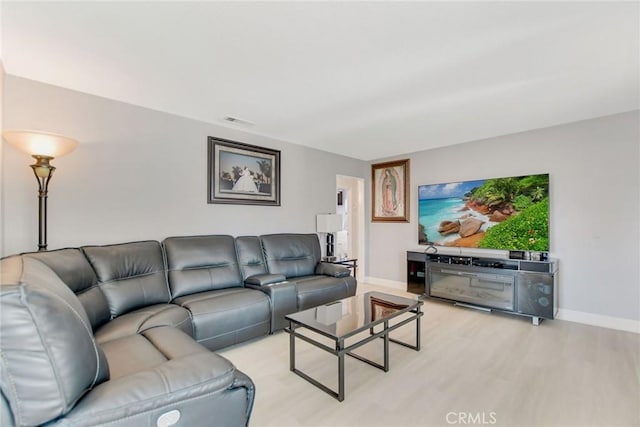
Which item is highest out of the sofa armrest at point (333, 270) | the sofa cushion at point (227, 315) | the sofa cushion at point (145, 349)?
the sofa armrest at point (333, 270)

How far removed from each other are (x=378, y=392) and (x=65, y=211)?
3.04 m

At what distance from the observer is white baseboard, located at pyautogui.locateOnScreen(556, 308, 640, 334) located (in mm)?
3197

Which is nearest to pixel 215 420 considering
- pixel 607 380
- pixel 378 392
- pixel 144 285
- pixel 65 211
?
pixel 378 392

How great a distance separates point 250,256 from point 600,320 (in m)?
4.14

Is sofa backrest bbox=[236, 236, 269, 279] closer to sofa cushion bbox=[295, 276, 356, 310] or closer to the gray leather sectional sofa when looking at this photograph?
the gray leather sectional sofa

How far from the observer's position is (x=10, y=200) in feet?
7.84

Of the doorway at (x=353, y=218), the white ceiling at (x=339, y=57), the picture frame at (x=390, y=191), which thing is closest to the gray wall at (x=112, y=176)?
the white ceiling at (x=339, y=57)

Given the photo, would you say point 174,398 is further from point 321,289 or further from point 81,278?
point 321,289

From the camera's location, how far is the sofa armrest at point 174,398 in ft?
3.37

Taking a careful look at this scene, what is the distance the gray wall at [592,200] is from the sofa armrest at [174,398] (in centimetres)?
405

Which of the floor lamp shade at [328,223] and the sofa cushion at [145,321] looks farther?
the floor lamp shade at [328,223]

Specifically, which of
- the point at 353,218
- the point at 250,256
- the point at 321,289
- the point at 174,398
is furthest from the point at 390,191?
the point at 174,398

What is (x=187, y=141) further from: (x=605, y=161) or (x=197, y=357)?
(x=605, y=161)

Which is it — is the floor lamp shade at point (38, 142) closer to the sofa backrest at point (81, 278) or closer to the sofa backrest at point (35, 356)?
the sofa backrest at point (81, 278)
